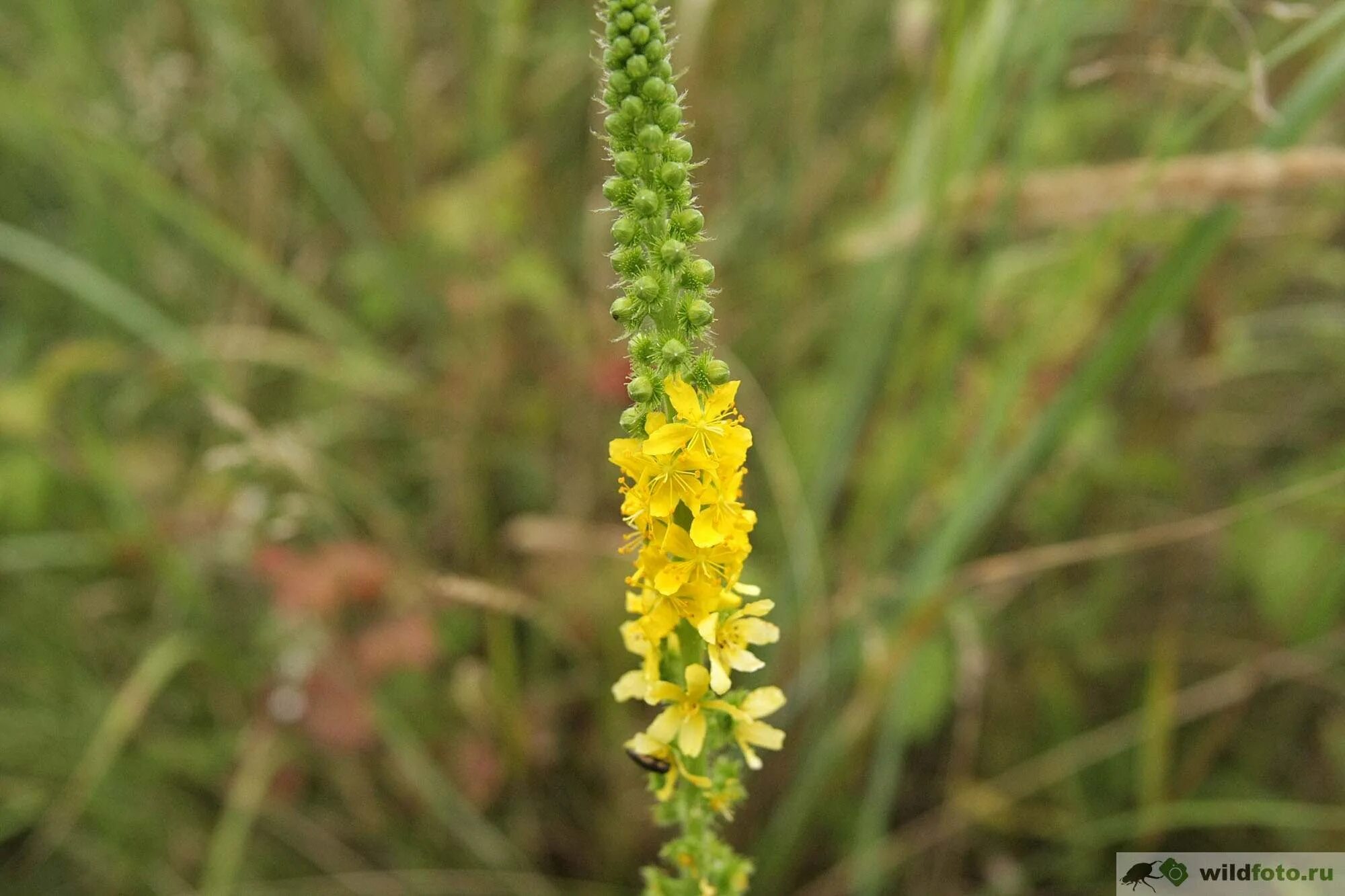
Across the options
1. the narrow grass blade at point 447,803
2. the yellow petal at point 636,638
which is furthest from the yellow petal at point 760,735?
the narrow grass blade at point 447,803

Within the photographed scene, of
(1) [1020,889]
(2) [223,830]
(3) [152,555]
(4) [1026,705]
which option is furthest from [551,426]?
(1) [1020,889]

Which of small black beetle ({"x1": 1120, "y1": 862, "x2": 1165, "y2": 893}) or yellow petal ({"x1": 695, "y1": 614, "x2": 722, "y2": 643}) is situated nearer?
yellow petal ({"x1": 695, "y1": 614, "x2": 722, "y2": 643})

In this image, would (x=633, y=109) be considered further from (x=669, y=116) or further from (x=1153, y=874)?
(x=1153, y=874)

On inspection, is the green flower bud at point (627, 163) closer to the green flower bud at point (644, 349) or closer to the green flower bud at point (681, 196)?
the green flower bud at point (681, 196)

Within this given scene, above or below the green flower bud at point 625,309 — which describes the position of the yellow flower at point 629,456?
below

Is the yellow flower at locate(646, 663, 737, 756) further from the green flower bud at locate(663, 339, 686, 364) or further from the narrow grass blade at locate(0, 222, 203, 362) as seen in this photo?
the narrow grass blade at locate(0, 222, 203, 362)

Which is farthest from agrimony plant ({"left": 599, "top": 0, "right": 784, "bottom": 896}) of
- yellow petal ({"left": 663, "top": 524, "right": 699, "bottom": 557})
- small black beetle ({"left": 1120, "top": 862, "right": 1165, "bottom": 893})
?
small black beetle ({"left": 1120, "top": 862, "right": 1165, "bottom": 893})

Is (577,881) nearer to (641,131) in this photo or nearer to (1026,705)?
(1026,705)
